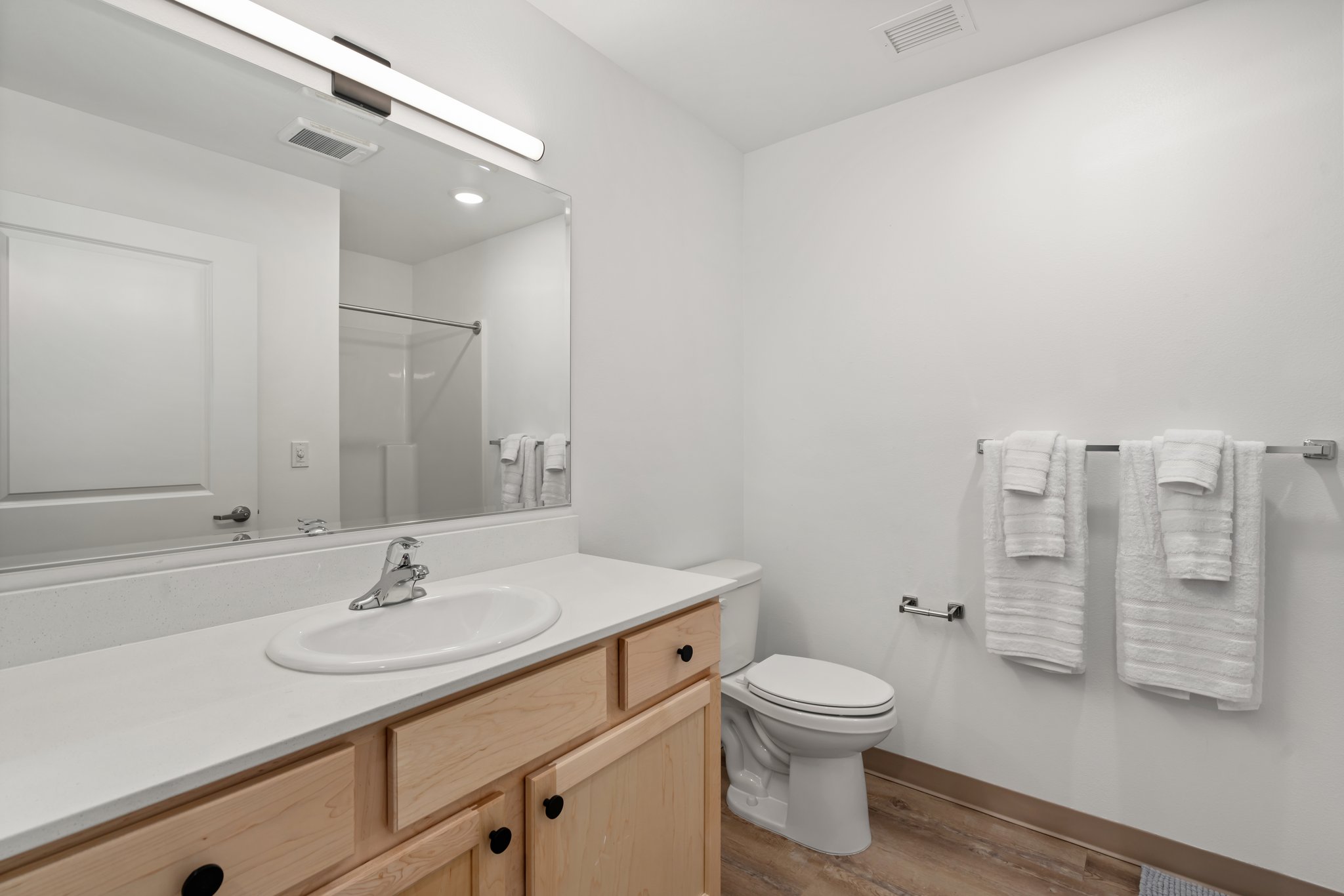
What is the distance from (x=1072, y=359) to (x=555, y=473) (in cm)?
152

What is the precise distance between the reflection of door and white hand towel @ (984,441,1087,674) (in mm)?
1872

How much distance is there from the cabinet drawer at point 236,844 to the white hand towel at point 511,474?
2.94ft

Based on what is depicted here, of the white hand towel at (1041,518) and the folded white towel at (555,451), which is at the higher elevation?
the folded white towel at (555,451)

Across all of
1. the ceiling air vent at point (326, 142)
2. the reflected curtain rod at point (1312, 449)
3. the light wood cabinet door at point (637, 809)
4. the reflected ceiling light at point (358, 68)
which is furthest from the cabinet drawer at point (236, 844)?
the reflected curtain rod at point (1312, 449)

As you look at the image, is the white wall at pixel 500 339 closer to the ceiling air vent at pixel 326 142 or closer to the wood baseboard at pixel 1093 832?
the ceiling air vent at pixel 326 142

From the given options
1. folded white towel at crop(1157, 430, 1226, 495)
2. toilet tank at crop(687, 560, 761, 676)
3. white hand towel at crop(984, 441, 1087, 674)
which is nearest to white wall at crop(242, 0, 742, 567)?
toilet tank at crop(687, 560, 761, 676)

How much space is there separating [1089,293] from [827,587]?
4.09 ft

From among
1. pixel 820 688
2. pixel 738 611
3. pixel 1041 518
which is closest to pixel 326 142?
pixel 738 611

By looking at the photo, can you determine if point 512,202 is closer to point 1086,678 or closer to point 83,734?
point 83,734

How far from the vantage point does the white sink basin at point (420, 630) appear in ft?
3.05

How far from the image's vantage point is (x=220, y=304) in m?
1.17

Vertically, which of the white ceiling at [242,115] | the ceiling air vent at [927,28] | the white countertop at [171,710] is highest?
the ceiling air vent at [927,28]

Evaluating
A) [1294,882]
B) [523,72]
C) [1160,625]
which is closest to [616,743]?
[1160,625]

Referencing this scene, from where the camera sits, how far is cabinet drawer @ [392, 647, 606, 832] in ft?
2.81
